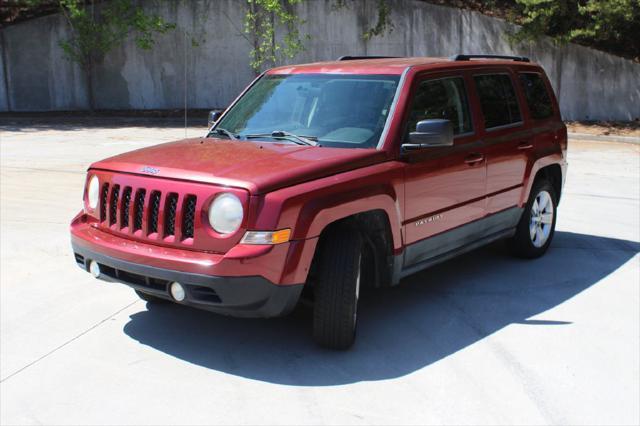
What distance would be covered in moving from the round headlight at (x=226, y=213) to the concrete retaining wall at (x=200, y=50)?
18.7 metres

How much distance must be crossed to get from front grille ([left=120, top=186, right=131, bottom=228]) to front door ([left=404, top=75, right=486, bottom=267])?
183 cm

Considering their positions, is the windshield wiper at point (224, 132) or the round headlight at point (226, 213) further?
the windshield wiper at point (224, 132)

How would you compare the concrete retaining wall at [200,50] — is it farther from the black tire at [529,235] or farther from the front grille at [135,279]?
the front grille at [135,279]

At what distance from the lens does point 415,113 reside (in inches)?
208

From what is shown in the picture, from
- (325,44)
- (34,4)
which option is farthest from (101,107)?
Result: (325,44)

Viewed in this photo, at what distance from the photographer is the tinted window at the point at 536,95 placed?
6762 mm

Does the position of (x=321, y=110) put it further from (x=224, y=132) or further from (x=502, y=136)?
(x=502, y=136)

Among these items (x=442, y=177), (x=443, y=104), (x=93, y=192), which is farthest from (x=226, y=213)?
(x=443, y=104)

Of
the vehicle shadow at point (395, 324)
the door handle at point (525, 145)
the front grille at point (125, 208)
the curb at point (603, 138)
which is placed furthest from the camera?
the curb at point (603, 138)

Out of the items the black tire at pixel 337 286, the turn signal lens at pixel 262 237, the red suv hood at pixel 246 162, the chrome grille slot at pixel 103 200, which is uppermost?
the red suv hood at pixel 246 162

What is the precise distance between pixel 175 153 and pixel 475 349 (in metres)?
2.34

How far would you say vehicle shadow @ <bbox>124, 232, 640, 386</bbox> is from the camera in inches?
179

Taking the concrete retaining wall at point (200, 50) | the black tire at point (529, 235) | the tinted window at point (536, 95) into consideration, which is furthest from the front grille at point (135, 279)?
the concrete retaining wall at point (200, 50)

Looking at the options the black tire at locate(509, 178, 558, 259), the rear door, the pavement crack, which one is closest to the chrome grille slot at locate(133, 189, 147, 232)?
the pavement crack
